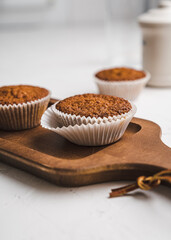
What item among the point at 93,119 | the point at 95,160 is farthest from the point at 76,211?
the point at 93,119

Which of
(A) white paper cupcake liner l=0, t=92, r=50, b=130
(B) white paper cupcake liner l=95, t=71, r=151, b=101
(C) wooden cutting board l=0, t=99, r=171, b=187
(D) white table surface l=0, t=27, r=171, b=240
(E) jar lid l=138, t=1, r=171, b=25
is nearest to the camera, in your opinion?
(D) white table surface l=0, t=27, r=171, b=240

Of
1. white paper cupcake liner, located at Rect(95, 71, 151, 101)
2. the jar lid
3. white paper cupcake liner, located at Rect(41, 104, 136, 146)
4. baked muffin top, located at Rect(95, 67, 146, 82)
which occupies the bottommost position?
white paper cupcake liner, located at Rect(95, 71, 151, 101)

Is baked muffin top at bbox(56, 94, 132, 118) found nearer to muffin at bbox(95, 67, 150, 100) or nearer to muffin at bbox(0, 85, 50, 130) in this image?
muffin at bbox(0, 85, 50, 130)

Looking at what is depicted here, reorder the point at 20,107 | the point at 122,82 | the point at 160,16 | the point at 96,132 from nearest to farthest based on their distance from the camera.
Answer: the point at 96,132
the point at 20,107
the point at 122,82
the point at 160,16

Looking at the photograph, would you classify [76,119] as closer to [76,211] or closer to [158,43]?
[76,211]

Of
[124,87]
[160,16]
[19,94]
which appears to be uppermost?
[160,16]

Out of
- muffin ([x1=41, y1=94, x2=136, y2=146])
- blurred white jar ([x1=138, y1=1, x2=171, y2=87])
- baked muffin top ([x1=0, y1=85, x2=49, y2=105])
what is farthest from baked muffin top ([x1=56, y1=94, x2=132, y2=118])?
blurred white jar ([x1=138, y1=1, x2=171, y2=87])
